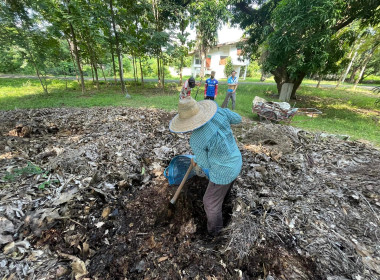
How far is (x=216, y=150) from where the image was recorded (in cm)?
158

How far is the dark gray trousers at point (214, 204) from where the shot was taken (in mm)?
1730

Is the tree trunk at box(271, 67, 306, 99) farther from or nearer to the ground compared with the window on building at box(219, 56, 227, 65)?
nearer to the ground

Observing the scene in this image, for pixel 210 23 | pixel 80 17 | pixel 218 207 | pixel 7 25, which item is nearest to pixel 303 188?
pixel 218 207

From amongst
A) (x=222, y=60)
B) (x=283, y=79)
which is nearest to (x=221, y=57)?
(x=222, y=60)

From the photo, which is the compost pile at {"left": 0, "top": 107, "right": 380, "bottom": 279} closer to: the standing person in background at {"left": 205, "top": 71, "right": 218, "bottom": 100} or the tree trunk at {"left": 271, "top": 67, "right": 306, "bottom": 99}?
the standing person in background at {"left": 205, "top": 71, "right": 218, "bottom": 100}

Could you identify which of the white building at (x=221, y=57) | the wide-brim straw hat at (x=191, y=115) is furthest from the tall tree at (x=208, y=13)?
the white building at (x=221, y=57)

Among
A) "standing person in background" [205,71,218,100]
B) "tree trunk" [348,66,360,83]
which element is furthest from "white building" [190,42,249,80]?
"standing person in background" [205,71,218,100]

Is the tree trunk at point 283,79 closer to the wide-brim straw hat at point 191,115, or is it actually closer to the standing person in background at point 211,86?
the standing person in background at point 211,86

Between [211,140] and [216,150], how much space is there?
12 centimetres

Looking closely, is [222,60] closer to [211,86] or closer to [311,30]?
[311,30]

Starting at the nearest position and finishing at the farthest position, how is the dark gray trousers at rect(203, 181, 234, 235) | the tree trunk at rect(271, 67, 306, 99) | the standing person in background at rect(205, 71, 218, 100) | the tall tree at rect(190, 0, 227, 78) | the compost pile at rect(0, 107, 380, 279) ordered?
1. the compost pile at rect(0, 107, 380, 279)
2. the dark gray trousers at rect(203, 181, 234, 235)
3. the standing person in background at rect(205, 71, 218, 100)
4. the tree trunk at rect(271, 67, 306, 99)
5. the tall tree at rect(190, 0, 227, 78)

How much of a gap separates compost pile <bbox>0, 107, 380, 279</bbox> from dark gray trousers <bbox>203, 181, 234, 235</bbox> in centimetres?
13

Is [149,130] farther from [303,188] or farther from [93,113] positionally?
[303,188]

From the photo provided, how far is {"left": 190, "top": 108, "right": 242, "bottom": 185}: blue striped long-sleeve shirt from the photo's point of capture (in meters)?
1.54
